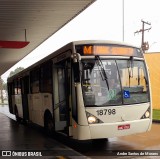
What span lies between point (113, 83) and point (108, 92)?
0.30 metres

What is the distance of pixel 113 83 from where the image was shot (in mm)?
8766

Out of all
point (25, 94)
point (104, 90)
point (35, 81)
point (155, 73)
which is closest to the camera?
point (104, 90)

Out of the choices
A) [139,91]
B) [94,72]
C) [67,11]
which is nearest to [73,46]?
[94,72]

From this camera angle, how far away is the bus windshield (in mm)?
8547

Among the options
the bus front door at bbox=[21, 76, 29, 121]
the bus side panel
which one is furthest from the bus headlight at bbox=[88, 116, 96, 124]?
the bus side panel

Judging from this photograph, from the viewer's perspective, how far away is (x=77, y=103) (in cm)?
837

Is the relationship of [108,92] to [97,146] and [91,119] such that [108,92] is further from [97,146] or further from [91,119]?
[97,146]

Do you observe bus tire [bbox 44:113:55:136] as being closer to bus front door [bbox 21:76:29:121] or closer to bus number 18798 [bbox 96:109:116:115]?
bus number 18798 [bbox 96:109:116:115]

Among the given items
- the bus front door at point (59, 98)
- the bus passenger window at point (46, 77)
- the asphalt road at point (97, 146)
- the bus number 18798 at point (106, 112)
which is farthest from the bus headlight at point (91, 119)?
the bus passenger window at point (46, 77)

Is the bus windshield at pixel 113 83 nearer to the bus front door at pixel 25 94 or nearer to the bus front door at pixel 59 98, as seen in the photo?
the bus front door at pixel 59 98

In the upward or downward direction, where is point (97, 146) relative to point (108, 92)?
downward

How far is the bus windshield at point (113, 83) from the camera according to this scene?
8547 mm

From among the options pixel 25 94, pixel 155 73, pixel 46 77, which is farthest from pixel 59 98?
pixel 155 73

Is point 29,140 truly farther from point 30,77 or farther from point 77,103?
point 30,77
